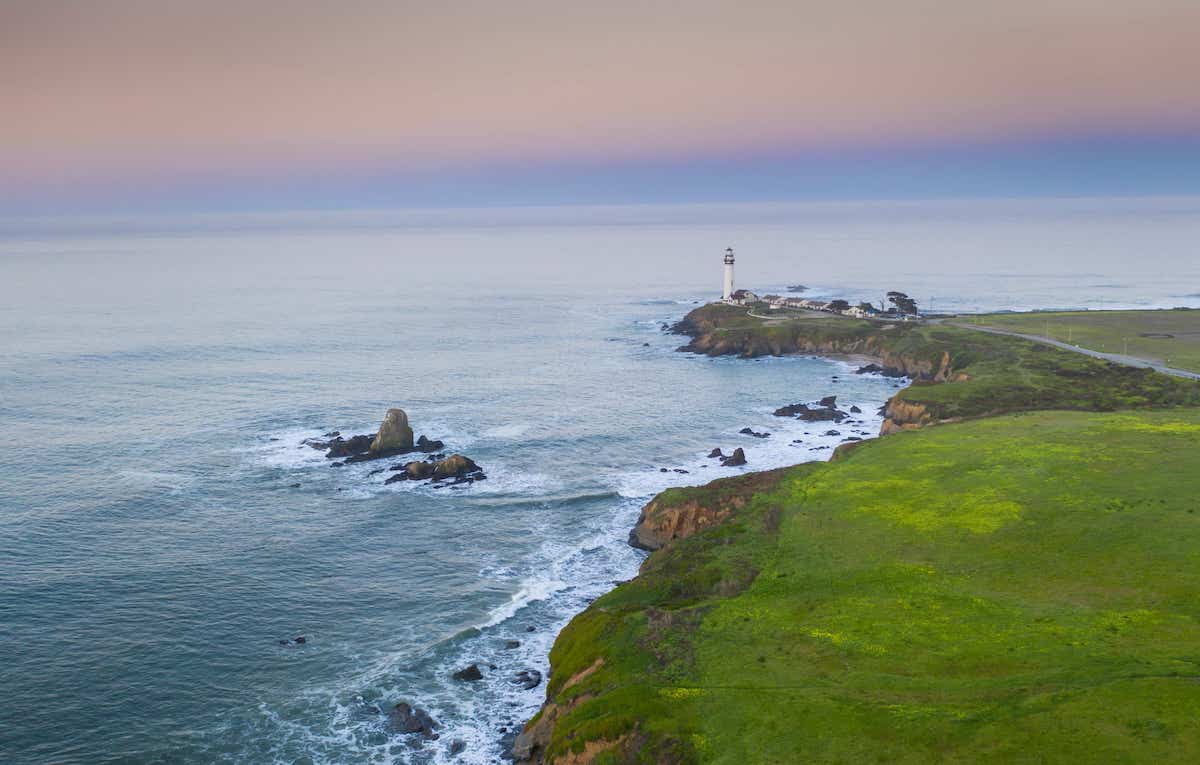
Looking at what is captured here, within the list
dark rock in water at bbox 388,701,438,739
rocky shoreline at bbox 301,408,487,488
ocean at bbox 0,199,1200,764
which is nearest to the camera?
dark rock in water at bbox 388,701,438,739

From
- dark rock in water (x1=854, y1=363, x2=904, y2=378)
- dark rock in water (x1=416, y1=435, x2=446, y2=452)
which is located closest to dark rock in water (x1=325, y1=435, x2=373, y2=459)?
dark rock in water (x1=416, y1=435, x2=446, y2=452)

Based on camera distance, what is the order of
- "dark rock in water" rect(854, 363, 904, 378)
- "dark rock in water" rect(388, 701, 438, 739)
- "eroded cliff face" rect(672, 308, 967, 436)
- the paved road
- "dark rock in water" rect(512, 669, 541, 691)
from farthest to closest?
1. "eroded cliff face" rect(672, 308, 967, 436)
2. "dark rock in water" rect(854, 363, 904, 378)
3. the paved road
4. "dark rock in water" rect(512, 669, 541, 691)
5. "dark rock in water" rect(388, 701, 438, 739)

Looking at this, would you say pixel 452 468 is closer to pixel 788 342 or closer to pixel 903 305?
pixel 788 342

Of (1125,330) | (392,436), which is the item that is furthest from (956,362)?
(392,436)

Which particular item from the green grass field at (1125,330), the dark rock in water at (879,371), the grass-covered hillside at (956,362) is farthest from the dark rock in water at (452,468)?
the green grass field at (1125,330)

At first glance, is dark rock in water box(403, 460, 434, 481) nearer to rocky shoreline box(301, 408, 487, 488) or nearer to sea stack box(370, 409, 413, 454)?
rocky shoreline box(301, 408, 487, 488)

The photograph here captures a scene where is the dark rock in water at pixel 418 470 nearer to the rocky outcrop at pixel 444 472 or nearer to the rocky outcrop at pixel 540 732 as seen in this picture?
the rocky outcrop at pixel 444 472
